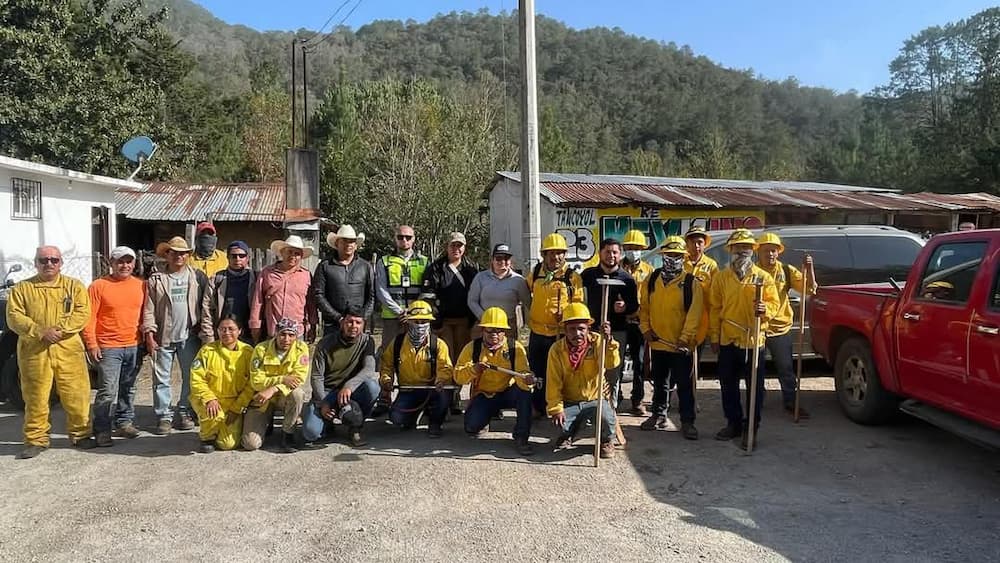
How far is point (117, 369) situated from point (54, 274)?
0.91m

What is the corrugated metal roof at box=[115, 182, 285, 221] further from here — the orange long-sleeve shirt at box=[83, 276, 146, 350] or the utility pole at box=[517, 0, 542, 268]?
the orange long-sleeve shirt at box=[83, 276, 146, 350]

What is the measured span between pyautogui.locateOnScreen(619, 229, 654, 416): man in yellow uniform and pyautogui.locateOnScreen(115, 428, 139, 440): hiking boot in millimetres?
4386

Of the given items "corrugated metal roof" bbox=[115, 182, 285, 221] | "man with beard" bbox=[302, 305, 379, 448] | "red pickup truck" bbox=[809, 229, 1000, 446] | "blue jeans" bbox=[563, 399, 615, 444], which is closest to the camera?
"red pickup truck" bbox=[809, 229, 1000, 446]

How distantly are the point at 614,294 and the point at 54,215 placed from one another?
33.0 ft

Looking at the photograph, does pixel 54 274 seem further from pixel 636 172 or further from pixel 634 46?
pixel 634 46

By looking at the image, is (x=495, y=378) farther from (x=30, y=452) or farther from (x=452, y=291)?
(x=30, y=452)

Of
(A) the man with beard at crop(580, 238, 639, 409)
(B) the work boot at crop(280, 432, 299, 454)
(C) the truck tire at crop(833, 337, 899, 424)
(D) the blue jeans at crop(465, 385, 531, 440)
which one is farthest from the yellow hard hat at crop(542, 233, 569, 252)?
(C) the truck tire at crop(833, 337, 899, 424)

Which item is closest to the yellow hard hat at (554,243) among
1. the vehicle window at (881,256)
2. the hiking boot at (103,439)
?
the hiking boot at (103,439)

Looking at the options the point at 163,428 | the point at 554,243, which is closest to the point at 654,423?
the point at 554,243

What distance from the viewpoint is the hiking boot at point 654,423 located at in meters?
6.00

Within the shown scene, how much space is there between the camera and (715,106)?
73.0m

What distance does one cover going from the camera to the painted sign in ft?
50.0

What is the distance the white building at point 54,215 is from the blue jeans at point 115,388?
17.3 ft

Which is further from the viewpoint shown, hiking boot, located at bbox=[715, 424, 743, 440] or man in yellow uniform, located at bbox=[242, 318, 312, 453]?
hiking boot, located at bbox=[715, 424, 743, 440]
